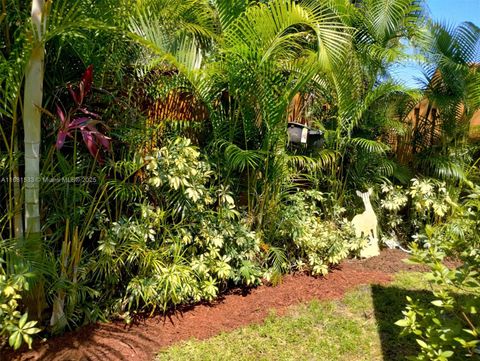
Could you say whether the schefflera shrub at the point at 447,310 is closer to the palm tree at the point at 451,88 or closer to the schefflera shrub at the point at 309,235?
the schefflera shrub at the point at 309,235

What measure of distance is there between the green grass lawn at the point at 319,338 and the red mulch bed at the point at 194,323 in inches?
5.0

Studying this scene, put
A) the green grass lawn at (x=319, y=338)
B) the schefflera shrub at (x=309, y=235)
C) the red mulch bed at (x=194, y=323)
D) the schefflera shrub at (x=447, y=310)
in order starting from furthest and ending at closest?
the schefflera shrub at (x=309, y=235), the green grass lawn at (x=319, y=338), the red mulch bed at (x=194, y=323), the schefflera shrub at (x=447, y=310)

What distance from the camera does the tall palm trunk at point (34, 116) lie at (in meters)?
2.29

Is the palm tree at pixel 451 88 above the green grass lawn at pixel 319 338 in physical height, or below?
above

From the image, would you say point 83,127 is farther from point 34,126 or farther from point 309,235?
point 309,235

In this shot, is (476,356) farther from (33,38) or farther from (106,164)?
(33,38)

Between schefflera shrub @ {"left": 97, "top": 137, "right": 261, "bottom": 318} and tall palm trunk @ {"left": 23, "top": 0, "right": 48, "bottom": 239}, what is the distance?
1.92ft

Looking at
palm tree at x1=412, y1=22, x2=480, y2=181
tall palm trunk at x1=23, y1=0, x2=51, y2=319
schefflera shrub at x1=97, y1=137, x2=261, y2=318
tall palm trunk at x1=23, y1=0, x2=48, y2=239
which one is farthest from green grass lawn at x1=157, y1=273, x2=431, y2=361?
palm tree at x1=412, y1=22, x2=480, y2=181

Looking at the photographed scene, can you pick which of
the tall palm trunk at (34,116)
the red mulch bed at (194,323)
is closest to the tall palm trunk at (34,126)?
the tall palm trunk at (34,116)

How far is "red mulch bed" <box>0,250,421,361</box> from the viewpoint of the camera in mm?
2723

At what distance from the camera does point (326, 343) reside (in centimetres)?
309

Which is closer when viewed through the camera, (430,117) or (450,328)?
(450,328)

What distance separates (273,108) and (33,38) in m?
2.13

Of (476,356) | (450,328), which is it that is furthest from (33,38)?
(476,356)
